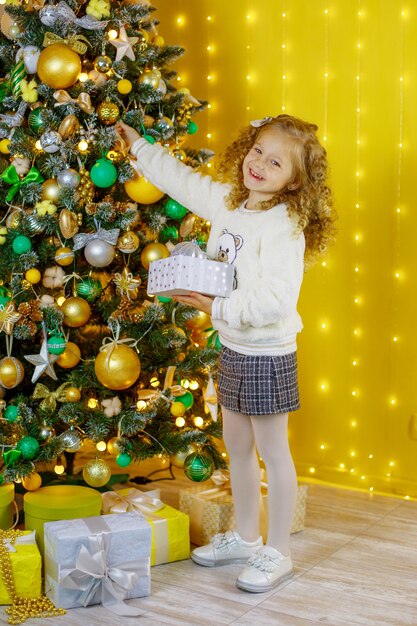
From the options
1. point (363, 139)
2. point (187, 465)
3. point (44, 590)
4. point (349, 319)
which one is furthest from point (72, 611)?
point (363, 139)

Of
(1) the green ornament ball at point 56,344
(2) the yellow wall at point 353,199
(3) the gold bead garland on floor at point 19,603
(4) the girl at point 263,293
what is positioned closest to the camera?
(3) the gold bead garland on floor at point 19,603

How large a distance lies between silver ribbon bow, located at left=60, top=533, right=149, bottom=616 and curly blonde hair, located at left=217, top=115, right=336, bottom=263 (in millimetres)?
877

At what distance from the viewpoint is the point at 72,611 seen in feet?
6.40

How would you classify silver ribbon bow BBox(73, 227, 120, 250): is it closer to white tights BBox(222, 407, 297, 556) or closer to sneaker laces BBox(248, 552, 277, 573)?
white tights BBox(222, 407, 297, 556)

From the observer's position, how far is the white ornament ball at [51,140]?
2289 mm

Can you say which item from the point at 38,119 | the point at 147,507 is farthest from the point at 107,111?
the point at 147,507

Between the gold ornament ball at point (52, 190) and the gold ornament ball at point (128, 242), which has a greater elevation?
the gold ornament ball at point (52, 190)

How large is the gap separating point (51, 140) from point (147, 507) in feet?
3.32

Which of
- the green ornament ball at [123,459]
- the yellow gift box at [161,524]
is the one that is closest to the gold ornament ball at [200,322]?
the green ornament ball at [123,459]

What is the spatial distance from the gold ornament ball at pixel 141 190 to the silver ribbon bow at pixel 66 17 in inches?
16.2

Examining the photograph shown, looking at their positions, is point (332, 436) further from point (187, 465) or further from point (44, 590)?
point (44, 590)

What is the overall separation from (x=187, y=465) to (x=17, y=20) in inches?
51.5

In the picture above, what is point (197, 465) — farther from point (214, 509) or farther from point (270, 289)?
point (270, 289)

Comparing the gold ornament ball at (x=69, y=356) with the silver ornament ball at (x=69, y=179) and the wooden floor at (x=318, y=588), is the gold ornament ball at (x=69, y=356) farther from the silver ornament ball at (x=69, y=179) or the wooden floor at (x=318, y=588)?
the wooden floor at (x=318, y=588)
